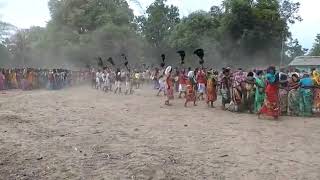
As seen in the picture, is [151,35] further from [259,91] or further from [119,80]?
[259,91]

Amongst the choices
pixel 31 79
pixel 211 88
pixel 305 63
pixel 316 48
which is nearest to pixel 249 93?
pixel 211 88

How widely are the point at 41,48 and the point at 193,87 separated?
36.6m

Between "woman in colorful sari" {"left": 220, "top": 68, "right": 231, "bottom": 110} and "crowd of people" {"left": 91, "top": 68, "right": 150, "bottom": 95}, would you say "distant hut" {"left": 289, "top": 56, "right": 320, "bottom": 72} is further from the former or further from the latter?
"woman in colorful sari" {"left": 220, "top": 68, "right": 231, "bottom": 110}

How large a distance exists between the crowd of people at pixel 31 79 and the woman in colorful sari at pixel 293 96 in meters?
22.2

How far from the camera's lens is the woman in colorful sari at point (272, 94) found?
50.1 ft

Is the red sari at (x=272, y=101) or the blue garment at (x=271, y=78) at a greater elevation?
the blue garment at (x=271, y=78)

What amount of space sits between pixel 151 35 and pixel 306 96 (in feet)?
133

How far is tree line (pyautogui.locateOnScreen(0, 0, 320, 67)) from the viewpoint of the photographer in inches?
1720

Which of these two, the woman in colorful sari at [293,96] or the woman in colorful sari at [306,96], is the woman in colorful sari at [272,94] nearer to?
Answer: the woman in colorful sari at [293,96]

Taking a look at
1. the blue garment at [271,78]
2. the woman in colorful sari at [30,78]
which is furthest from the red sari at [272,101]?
the woman in colorful sari at [30,78]

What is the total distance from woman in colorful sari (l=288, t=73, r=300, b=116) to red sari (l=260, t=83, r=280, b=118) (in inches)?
51.0

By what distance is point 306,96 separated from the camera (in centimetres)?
1644

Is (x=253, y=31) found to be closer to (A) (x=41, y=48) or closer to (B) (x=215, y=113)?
(A) (x=41, y=48)

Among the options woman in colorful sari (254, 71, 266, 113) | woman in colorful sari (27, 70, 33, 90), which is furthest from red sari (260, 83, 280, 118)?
woman in colorful sari (27, 70, 33, 90)
